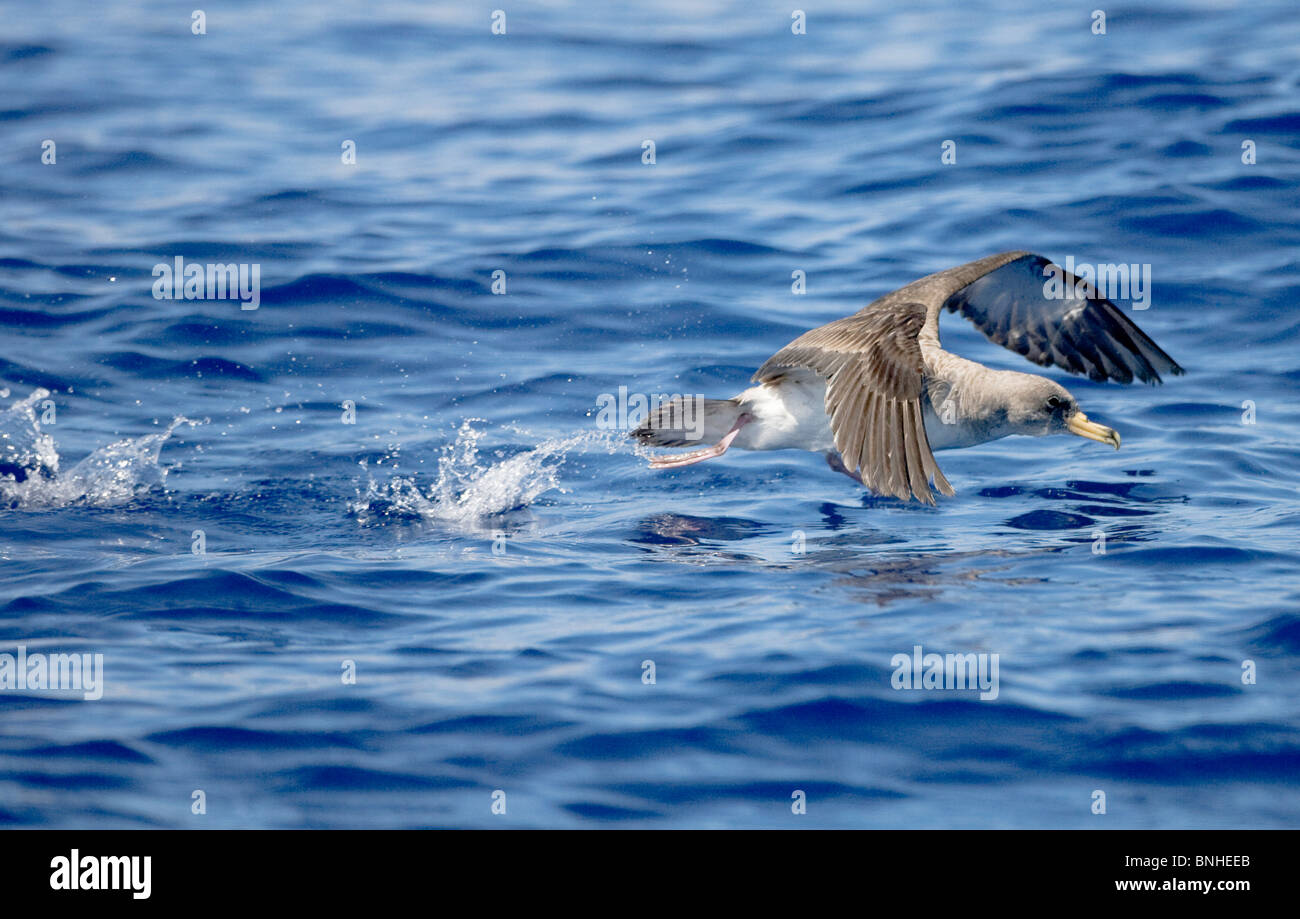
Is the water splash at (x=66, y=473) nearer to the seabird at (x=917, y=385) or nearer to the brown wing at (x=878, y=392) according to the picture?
the seabird at (x=917, y=385)

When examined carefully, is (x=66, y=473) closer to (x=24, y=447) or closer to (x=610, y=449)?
(x=24, y=447)

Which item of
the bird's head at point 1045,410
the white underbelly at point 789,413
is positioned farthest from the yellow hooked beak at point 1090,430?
the white underbelly at point 789,413

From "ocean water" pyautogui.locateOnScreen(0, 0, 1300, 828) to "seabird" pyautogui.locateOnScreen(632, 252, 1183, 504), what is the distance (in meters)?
0.47

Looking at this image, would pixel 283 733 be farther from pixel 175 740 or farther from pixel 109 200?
pixel 109 200

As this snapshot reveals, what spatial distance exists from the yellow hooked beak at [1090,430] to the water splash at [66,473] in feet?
20.1

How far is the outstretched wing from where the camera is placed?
1066cm

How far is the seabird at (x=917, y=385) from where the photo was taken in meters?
8.34

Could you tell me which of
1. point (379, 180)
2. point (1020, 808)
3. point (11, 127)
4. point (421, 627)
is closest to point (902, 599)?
point (1020, 808)

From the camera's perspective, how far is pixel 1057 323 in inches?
435

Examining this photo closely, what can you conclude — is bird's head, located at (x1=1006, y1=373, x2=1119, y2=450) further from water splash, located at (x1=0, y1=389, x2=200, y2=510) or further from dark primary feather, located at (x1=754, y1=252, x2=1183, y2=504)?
water splash, located at (x1=0, y1=389, x2=200, y2=510)

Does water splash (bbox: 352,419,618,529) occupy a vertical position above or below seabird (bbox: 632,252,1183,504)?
below

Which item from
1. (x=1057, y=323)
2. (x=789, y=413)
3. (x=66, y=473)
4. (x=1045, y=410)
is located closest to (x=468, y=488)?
(x=789, y=413)

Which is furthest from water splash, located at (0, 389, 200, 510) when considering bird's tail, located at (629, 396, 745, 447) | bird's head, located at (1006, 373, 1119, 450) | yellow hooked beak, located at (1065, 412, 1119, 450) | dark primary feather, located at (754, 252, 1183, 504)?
yellow hooked beak, located at (1065, 412, 1119, 450)

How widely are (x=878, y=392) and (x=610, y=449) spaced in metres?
2.68
